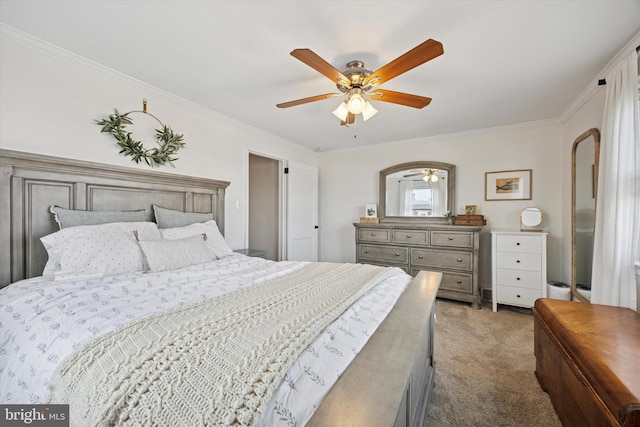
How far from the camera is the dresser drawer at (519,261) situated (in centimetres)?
317

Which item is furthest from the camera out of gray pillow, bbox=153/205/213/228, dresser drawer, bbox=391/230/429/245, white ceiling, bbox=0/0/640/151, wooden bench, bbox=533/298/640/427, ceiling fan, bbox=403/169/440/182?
ceiling fan, bbox=403/169/440/182

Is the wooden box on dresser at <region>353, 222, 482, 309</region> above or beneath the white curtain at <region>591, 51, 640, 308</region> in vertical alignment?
beneath

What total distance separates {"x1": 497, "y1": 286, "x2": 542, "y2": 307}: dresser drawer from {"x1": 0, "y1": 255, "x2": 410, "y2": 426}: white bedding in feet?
7.85

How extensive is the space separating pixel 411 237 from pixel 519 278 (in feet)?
4.43

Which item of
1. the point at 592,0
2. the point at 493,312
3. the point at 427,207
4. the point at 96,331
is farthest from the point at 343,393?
the point at 427,207

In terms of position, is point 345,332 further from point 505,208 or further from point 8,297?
point 505,208

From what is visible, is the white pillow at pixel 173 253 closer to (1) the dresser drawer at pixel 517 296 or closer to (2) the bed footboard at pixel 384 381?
(2) the bed footboard at pixel 384 381

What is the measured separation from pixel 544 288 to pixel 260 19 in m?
3.97

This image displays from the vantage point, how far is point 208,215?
9.59ft

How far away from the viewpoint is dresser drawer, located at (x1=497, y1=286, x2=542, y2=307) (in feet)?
10.4

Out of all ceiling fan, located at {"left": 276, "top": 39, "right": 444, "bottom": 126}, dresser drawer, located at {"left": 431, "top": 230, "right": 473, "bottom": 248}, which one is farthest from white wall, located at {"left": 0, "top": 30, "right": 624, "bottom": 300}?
ceiling fan, located at {"left": 276, "top": 39, "right": 444, "bottom": 126}

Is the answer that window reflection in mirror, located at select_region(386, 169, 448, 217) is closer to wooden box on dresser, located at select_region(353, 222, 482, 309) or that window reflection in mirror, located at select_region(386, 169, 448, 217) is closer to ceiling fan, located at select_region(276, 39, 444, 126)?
wooden box on dresser, located at select_region(353, 222, 482, 309)

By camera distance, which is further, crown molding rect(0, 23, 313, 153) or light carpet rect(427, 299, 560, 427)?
crown molding rect(0, 23, 313, 153)

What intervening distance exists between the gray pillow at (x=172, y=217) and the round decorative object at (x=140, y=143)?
1.61 feet
